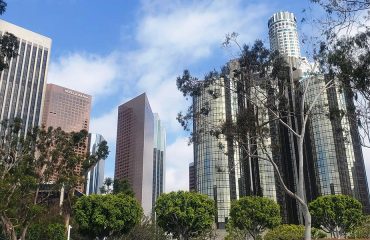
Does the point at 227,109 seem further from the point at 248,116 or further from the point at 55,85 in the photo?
the point at 55,85

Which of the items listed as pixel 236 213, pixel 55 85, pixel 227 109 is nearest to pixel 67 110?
pixel 55 85

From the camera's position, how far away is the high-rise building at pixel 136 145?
506ft

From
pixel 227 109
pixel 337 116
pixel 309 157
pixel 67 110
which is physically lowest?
pixel 337 116

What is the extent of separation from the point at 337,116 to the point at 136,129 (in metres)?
150

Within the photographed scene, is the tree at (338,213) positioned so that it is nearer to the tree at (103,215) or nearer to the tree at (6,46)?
the tree at (103,215)

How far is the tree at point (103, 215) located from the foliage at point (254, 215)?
1249cm

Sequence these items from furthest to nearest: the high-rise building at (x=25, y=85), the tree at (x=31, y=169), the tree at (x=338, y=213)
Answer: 1. the high-rise building at (x=25, y=85)
2. the tree at (x=338, y=213)
3. the tree at (x=31, y=169)

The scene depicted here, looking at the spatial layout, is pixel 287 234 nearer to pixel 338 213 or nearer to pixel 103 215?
pixel 338 213

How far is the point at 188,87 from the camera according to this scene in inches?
1214

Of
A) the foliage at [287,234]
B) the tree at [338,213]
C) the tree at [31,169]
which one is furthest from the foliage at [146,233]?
the tree at [338,213]

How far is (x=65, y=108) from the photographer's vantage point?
145 metres

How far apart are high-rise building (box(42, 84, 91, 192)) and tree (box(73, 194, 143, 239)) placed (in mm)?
96028

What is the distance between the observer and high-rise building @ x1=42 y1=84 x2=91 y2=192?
143m

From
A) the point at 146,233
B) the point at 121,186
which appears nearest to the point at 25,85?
the point at 121,186
